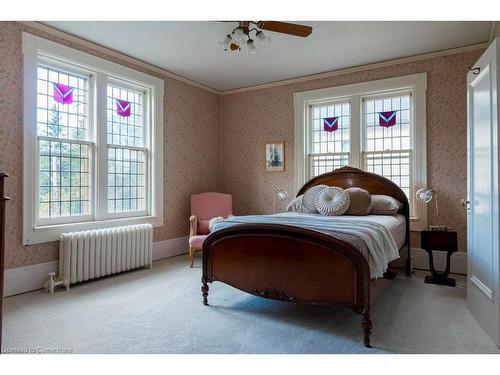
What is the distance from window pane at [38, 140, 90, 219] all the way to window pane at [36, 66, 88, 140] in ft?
0.47

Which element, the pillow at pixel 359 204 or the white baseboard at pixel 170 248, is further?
the white baseboard at pixel 170 248

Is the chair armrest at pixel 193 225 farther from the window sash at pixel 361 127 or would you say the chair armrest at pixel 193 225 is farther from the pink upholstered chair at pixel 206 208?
the window sash at pixel 361 127

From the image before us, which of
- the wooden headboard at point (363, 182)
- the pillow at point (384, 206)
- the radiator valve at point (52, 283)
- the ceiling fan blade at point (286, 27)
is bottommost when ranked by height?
the radiator valve at point (52, 283)

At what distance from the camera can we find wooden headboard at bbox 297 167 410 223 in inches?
163

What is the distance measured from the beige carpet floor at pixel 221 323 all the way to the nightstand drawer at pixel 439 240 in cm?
43

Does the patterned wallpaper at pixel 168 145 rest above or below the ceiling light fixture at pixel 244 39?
below

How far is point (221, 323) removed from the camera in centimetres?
254

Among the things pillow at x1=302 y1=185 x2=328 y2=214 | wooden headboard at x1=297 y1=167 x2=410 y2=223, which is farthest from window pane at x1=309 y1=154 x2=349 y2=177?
pillow at x1=302 y1=185 x2=328 y2=214

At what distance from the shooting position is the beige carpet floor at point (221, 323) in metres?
2.17

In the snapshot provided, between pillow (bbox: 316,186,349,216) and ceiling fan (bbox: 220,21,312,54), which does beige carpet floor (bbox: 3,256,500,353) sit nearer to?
pillow (bbox: 316,186,349,216)

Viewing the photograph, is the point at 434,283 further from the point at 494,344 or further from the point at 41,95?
the point at 41,95

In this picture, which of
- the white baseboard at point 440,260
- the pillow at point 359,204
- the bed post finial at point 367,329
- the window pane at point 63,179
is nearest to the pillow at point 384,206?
the pillow at point 359,204

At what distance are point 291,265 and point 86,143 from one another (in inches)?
112

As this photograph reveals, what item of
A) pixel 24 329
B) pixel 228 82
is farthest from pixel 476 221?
pixel 228 82
